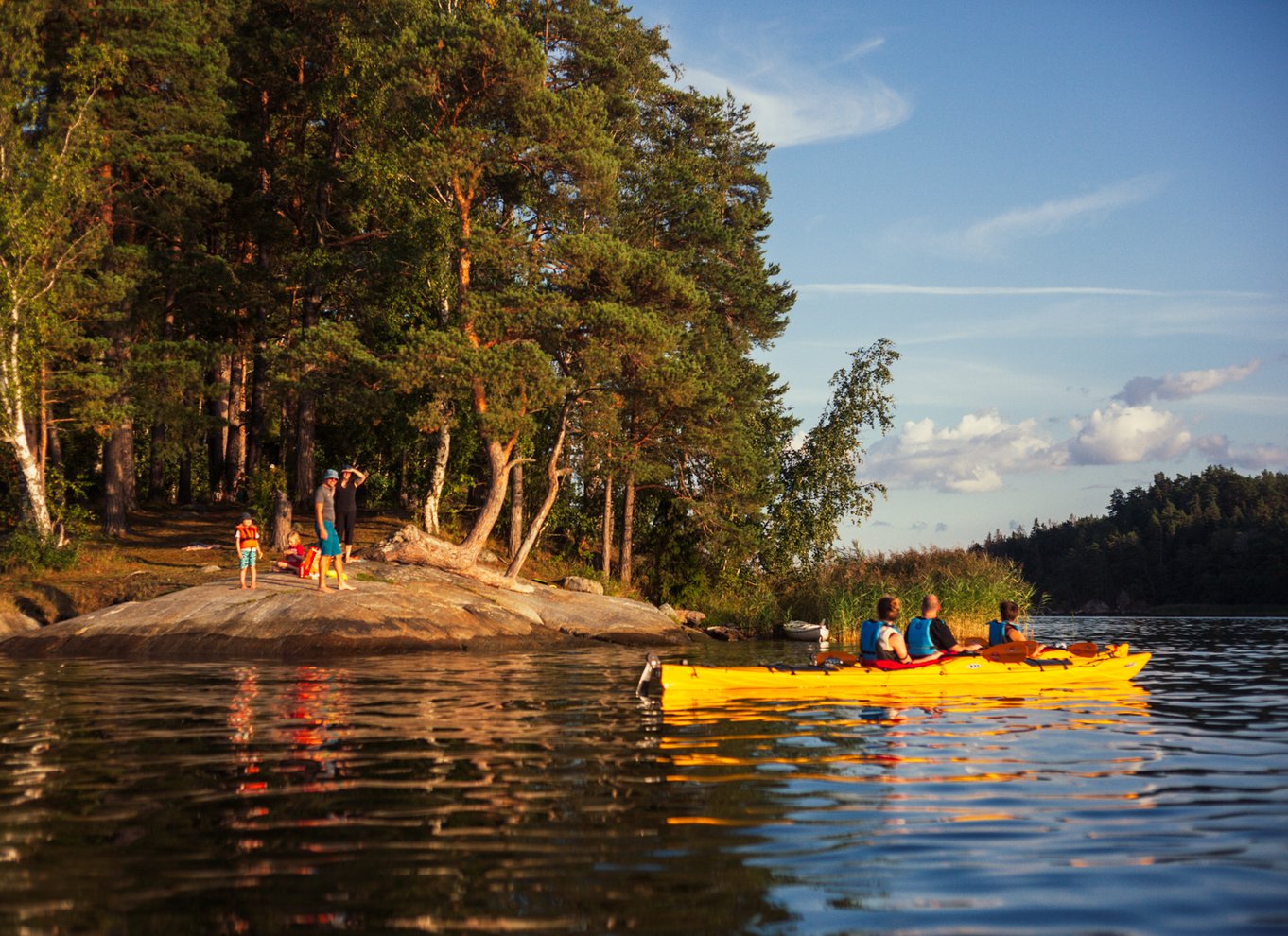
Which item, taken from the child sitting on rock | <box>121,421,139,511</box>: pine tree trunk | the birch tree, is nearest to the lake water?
the child sitting on rock

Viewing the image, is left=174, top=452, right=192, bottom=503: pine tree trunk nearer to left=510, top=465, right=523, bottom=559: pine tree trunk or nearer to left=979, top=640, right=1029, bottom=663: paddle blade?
left=510, top=465, right=523, bottom=559: pine tree trunk

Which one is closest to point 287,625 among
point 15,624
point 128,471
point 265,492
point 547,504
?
point 15,624

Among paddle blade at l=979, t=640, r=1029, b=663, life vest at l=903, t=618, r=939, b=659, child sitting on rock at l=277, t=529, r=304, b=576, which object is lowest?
paddle blade at l=979, t=640, r=1029, b=663

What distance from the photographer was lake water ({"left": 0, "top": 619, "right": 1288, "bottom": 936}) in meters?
5.02

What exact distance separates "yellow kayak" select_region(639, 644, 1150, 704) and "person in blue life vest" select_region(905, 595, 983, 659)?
0.29 meters

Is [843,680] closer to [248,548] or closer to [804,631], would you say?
[248,548]

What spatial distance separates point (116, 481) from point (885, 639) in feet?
83.3

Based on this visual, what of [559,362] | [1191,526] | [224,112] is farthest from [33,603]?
[1191,526]

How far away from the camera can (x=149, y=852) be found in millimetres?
6000

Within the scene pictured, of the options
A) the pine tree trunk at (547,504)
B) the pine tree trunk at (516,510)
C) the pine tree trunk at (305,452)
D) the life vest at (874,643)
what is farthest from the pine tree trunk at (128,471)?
the life vest at (874,643)

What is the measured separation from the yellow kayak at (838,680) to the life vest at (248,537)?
11539 mm

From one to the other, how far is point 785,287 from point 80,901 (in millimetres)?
40749

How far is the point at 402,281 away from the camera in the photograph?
3206cm

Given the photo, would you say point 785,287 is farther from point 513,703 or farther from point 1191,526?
point 1191,526
